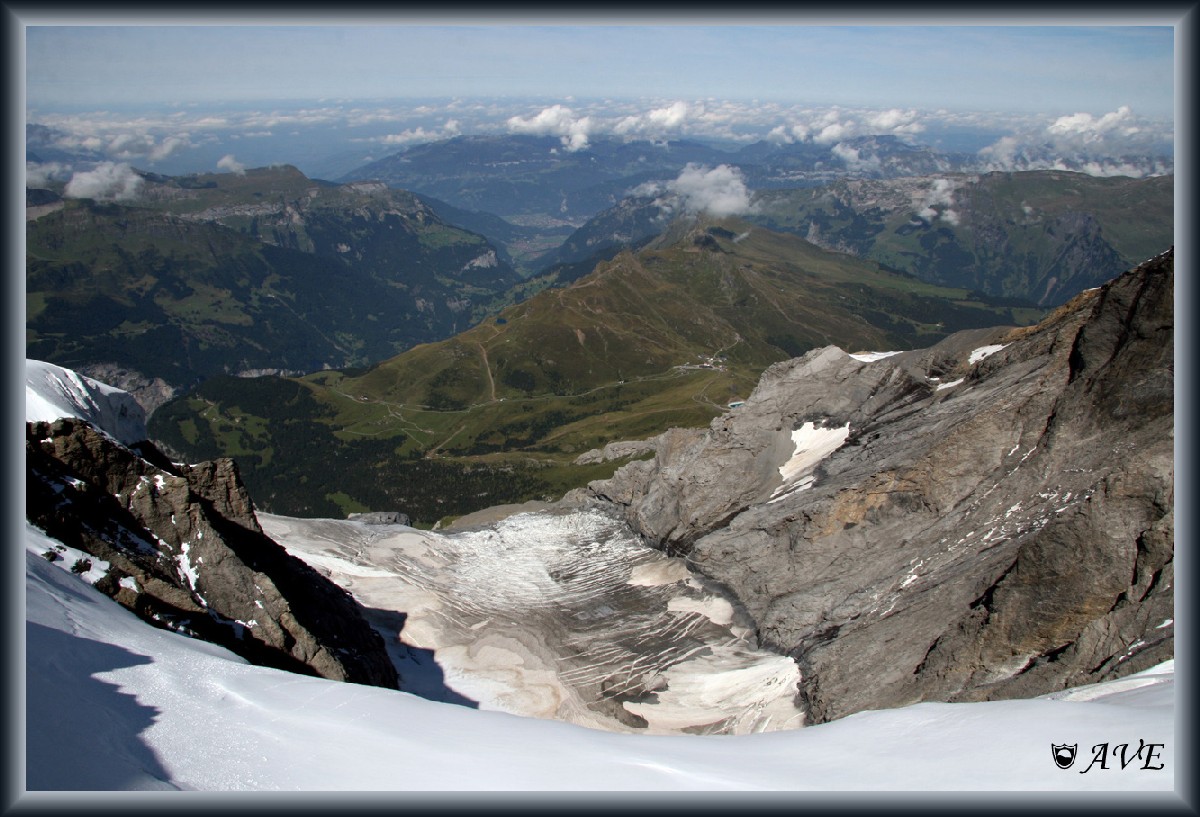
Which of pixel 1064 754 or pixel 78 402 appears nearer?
pixel 1064 754

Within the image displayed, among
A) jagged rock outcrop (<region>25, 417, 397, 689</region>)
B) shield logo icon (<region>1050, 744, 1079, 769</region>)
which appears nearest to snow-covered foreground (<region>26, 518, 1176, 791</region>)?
shield logo icon (<region>1050, 744, 1079, 769</region>)

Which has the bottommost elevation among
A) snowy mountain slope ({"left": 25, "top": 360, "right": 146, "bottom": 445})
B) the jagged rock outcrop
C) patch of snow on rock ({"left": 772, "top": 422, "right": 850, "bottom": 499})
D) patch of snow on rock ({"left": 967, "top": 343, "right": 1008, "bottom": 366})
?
patch of snow on rock ({"left": 772, "top": 422, "right": 850, "bottom": 499})

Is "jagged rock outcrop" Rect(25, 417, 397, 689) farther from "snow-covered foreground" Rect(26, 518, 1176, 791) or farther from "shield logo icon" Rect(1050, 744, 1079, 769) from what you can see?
"shield logo icon" Rect(1050, 744, 1079, 769)

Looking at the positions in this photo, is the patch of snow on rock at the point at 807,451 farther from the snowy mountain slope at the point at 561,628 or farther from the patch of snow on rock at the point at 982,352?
the snowy mountain slope at the point at 561,628

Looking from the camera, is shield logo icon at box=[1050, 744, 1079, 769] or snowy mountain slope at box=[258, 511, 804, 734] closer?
shield logo icon at box=[1050, 744, 1079, 769]

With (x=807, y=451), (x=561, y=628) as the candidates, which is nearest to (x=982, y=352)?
(x=807, y=451)

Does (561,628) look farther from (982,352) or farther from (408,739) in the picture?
(982,352)
